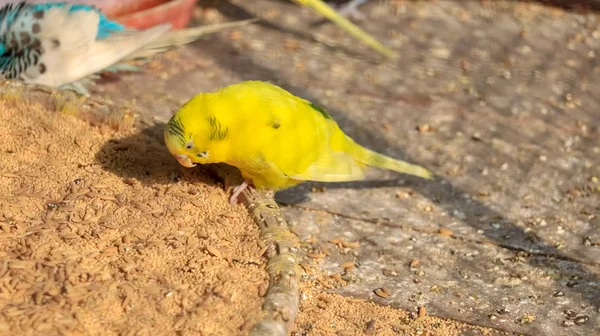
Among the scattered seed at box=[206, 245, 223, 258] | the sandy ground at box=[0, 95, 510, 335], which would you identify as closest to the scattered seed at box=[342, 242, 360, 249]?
the sandy ground at box=[0, 95, 510, 335]

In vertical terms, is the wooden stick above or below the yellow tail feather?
above

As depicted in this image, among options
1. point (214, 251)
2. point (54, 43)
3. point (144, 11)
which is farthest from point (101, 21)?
point (214, 251)

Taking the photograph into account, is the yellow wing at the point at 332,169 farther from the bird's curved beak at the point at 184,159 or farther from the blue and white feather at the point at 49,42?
the blue and white feather at the point at 49,42

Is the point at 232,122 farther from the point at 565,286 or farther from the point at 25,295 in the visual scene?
the point at 565,286

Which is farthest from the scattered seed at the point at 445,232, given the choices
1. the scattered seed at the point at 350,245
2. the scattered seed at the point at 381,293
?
the scattered seed at the point at 381,293

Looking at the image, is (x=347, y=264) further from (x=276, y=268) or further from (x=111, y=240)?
(x=111, y=240)

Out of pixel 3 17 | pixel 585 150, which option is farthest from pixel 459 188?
pixel 3 17

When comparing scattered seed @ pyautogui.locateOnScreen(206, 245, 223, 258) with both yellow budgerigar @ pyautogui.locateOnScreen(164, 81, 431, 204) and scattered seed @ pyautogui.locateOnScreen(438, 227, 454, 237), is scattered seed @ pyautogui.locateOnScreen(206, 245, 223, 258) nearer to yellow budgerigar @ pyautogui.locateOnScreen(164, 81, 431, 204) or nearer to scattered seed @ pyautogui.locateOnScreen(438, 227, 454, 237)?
Answer: yellow budgerigar @ pyautogui.locateOnScreen(164, 81, 431, 204)
